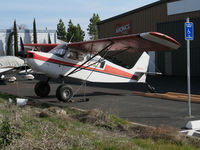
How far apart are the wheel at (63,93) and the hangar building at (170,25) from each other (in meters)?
16.6

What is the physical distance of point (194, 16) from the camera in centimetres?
2416

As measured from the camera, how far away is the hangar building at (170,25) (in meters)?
24.7

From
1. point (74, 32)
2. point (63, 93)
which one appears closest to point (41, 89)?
point (63, 93)

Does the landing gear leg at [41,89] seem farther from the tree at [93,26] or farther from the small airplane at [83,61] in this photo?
the tree at [93,26]

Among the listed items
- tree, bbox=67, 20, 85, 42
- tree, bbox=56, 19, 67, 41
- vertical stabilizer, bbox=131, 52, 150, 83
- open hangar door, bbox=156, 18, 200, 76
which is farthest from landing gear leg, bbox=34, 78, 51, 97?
tree, bbox=56, 19, 67, 41

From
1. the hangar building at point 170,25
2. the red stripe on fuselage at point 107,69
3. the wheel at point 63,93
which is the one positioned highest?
the hangar building at point 170,25

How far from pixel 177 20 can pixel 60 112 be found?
20.8m

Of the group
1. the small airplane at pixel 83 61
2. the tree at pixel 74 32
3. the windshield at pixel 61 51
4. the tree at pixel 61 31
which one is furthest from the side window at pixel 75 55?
the tree at pixel 61 31

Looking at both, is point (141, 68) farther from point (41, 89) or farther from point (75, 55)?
point (41, 89)

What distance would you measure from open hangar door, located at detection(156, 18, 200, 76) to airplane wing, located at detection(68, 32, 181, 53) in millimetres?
14940

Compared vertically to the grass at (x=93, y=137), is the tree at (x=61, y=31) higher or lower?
higher

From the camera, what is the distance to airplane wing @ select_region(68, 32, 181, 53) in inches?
347

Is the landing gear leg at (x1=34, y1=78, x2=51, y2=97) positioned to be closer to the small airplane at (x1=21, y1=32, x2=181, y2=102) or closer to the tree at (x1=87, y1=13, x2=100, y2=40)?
the small airplane at (x1=21, y1=32, x2=181, y2=102)

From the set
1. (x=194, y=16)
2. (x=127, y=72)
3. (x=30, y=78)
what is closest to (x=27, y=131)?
(x=127, y=72)
